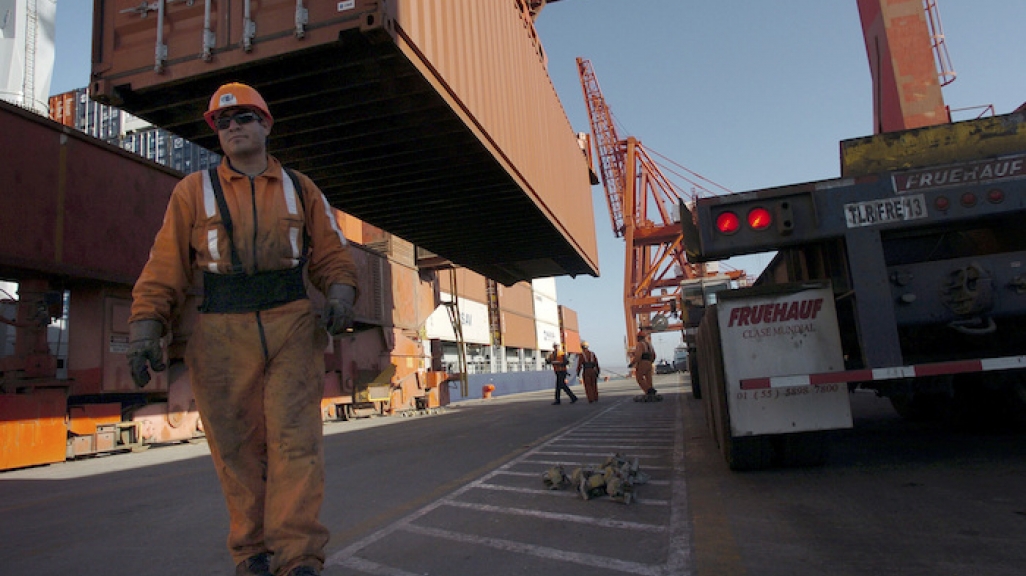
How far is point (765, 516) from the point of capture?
121 inches

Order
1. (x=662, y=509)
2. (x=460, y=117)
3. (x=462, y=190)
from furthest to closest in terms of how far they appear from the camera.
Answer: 1. (x=462, y=190)
2. (x=460, y=117)
3. (x=662, y=509)

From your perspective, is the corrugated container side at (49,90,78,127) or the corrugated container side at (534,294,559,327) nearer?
the corrugated container side at (49,90,78,127)

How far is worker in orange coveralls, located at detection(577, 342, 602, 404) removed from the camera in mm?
13742

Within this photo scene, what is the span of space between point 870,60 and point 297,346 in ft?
24.0

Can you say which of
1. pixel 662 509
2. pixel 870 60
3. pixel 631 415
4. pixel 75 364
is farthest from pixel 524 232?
pixel 662 509

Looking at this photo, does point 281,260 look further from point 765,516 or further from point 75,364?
point 75,364

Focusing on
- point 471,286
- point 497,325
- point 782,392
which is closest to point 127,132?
point 471,286

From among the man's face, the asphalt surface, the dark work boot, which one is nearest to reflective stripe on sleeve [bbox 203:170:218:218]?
the man's face

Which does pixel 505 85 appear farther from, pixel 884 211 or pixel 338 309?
pixel 338 309

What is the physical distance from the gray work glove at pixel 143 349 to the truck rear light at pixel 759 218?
3.14 meters

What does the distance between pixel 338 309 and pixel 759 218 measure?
2616mm

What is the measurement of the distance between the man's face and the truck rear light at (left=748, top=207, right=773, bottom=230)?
9.05 feet

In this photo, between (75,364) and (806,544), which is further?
(75,364)

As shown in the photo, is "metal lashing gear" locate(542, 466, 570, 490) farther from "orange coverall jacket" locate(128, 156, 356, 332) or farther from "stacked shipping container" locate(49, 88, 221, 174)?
"stacked shipping container" locate(49, 88, 221, 174)
